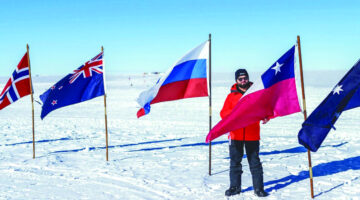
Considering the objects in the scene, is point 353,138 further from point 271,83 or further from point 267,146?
point 271,83

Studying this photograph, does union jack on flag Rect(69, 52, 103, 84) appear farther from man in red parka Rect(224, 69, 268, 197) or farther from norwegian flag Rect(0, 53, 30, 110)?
man in red parka Rect(224, 69, 268, 197)

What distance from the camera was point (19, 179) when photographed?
6.27 metres

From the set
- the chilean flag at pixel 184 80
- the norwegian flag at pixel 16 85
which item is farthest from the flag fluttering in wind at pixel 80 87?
the chilean flag at pixel 184 80

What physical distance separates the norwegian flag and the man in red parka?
5308 millimetres

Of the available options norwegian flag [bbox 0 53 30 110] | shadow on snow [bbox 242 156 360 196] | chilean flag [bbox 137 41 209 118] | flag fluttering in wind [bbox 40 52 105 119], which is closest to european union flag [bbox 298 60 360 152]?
shadow on snow [bbox 242 156 360 196]

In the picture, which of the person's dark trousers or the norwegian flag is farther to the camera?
the norwegian flag

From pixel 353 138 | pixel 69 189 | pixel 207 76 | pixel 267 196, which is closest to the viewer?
pixel 267 196

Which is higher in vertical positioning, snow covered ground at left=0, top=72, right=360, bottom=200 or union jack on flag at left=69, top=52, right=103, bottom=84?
union jack on flag at left=69, top=52, right=103, bottom=84

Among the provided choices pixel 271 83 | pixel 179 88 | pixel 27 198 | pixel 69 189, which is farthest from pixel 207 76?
pixel 27 198

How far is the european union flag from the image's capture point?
13.8 feet

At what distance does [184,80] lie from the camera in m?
6.16

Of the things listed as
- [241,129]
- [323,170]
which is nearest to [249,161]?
[241,129]

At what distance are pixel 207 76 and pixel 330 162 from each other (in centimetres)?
332

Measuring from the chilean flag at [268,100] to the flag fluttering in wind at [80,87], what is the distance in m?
3.76
